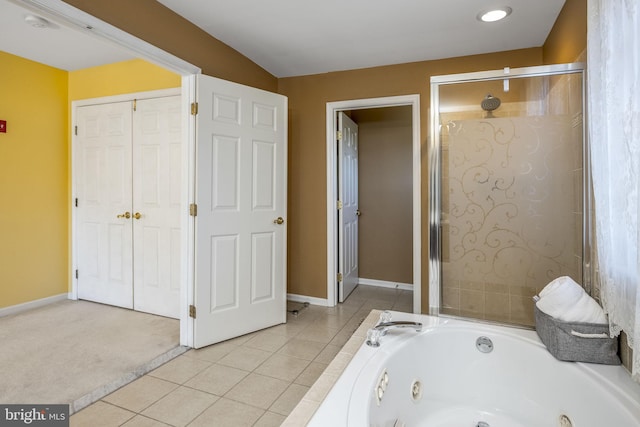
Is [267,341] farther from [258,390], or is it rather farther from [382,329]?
[382,329]

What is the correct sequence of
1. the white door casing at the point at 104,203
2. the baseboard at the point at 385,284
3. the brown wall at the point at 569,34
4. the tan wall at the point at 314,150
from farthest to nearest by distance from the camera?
the baseboard at the point at 385,284 < the white door casing at the point at 104,203 < the tan wall at the point at 314,150 < the brown wall at the point at 569,34

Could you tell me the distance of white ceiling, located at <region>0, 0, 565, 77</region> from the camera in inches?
85.6

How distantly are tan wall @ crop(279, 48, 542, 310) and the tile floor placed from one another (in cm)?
71

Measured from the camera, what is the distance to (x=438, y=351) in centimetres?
173

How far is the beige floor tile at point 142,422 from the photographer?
5.36 ft

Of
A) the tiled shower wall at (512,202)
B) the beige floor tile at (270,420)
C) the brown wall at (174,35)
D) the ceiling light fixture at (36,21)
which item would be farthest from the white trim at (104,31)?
the beige floor tile at (270,420)

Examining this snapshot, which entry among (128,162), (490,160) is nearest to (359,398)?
(490,160)

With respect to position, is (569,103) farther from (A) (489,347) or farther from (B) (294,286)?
(B) (294,286)

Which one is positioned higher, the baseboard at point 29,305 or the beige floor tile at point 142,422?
the baseboard at point 29,305

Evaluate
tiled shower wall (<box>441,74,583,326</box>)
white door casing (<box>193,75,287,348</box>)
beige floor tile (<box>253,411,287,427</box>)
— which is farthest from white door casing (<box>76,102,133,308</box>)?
tiled shower wall (<box>441,74,583,326</box>)

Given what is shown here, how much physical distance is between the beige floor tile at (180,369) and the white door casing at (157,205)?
0.84 metres

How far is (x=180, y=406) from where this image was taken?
1791 millimetres

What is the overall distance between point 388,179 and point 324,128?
123cm

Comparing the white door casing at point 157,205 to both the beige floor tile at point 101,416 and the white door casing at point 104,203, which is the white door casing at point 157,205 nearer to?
the white door casing at point 104,203
